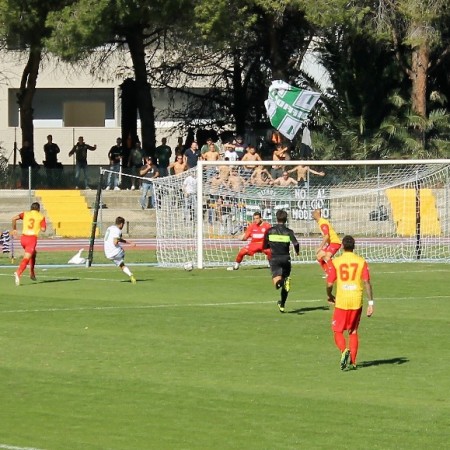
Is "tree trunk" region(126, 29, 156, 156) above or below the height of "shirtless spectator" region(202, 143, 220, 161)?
above

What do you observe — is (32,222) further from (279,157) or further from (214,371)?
(279,157)

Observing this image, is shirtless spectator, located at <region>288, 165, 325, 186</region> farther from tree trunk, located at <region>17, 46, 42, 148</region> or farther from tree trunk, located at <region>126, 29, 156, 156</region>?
tree trunk, located at <region>17, 46, 42, 148</region>

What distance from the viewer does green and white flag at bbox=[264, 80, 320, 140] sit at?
1597 inches

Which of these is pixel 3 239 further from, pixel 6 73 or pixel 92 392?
pixel 6 73

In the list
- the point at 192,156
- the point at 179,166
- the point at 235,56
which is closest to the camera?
the point at 179,166

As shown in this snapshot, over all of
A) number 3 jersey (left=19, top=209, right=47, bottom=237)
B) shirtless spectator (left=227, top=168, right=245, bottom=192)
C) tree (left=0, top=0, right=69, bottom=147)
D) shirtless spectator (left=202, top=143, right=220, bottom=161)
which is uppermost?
tree (left=0, top=0, right=69, bottom=147)

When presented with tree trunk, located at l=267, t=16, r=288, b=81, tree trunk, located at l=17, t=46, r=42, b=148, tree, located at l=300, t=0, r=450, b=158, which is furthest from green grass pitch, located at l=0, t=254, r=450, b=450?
tree trunk, located at l=17, t=46, r=42, b=148

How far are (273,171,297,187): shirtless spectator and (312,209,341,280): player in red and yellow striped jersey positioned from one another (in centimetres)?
945

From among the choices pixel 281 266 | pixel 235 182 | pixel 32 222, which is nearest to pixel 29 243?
pixel 32 222

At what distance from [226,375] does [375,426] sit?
325cm

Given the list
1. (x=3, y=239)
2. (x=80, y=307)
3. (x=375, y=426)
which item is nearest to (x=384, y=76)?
(x=3, y=239)

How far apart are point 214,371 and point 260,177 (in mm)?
18696

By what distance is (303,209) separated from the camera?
34375 millimetres

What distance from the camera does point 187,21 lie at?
40344 millimetres
